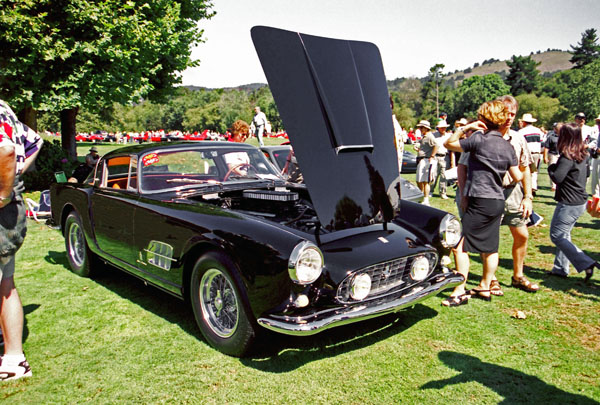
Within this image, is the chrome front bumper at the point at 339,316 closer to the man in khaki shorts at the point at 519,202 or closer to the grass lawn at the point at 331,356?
the grass lawn at the point at 331,356

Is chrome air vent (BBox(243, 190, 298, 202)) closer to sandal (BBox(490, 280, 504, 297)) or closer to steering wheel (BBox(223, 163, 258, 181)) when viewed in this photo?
steering wheel (BBox(223, 163, 258, 181))

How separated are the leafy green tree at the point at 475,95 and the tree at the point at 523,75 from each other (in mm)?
2632

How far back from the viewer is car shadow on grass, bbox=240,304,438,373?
3.37 metres

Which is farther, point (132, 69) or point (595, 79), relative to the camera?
point (595, 79)

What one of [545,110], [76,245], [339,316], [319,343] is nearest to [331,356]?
[319,343]

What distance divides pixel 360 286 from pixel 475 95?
126645mm

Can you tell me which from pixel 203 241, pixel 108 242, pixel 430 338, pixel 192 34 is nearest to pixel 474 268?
pixel 430 338

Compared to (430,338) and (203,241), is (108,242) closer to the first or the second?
(203,241)

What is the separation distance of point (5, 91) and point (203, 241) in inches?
440

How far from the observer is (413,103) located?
5753 inches

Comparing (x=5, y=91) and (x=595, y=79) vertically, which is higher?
(x=595, y=79)

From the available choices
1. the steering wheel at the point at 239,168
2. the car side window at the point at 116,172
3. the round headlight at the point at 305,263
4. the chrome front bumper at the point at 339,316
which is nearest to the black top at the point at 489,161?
the chrome front bumper at the point at 339,316

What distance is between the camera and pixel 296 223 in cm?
371

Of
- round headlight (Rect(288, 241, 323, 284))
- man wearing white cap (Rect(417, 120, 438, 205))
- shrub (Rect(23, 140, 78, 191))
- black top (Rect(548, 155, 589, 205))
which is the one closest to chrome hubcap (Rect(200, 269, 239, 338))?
round headlight (Rect(288, 241, 323, 284))
